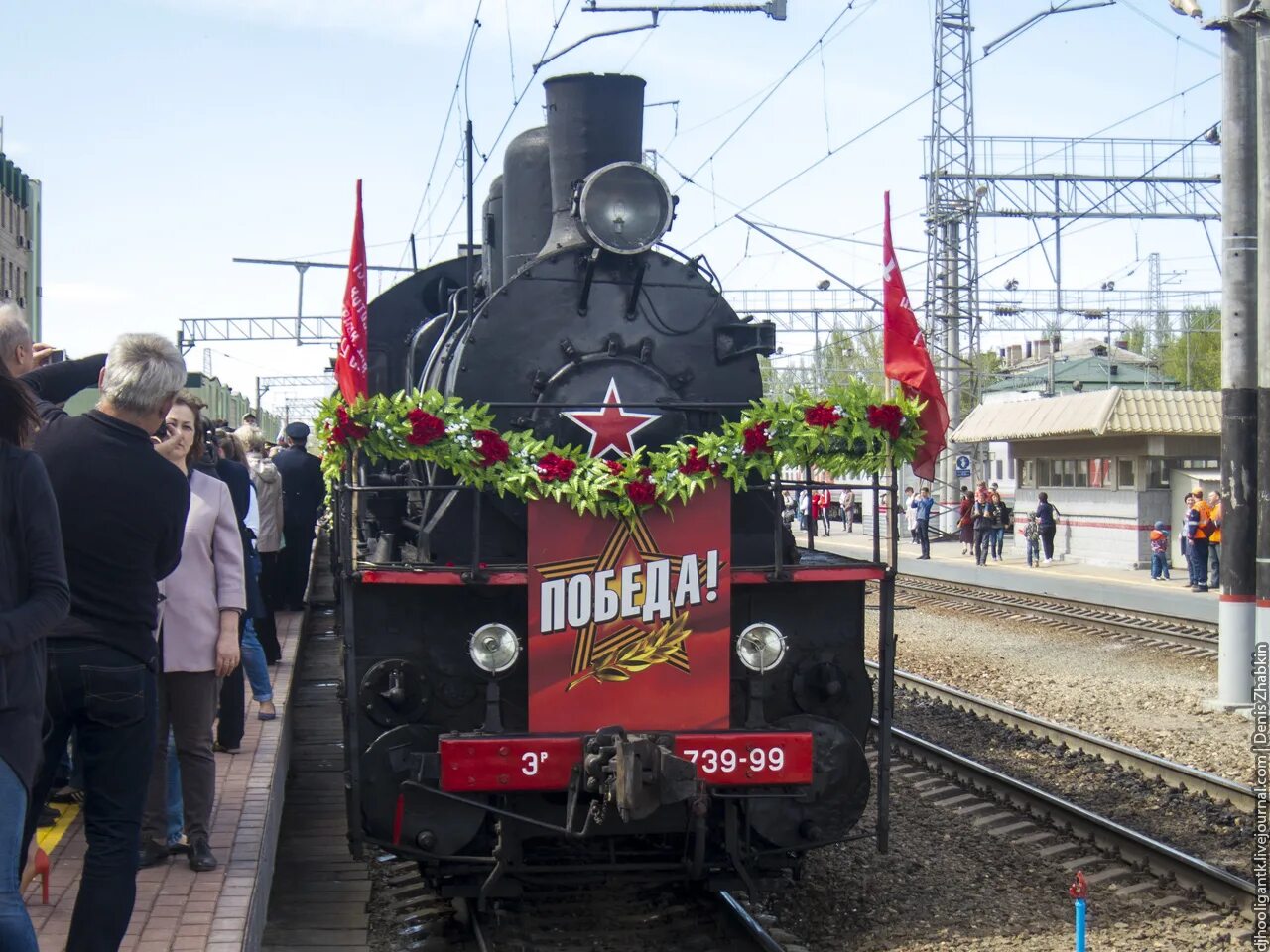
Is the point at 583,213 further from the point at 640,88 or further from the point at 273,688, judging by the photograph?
the point at 273,688

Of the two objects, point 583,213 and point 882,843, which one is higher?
point 583,213

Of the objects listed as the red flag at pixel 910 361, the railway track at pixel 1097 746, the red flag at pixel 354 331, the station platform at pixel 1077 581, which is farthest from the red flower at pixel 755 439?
the station platform at pixel 1077 581

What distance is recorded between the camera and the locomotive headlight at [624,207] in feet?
21.6

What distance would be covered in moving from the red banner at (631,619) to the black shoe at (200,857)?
1382mm

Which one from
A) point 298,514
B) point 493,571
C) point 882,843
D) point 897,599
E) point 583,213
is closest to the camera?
point 493,571

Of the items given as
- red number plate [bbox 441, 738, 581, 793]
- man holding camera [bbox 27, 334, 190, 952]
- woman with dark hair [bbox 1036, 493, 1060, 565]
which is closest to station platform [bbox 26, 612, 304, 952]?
man holding camera [bbox 27, 334, 190, 952]

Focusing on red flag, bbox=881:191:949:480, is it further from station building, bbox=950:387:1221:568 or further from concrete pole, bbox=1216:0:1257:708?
station building, bbox=950:387:1221:568

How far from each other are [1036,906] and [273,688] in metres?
4.89

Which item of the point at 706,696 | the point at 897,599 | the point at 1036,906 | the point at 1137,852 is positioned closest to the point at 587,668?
the point at 706,696

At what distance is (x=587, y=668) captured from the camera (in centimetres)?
578

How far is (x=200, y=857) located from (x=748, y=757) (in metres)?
2.19

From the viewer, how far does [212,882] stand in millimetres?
5047

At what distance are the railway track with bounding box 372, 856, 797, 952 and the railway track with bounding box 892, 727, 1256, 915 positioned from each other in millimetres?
2111

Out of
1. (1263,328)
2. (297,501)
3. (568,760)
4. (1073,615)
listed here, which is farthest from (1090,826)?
(1073,615)
